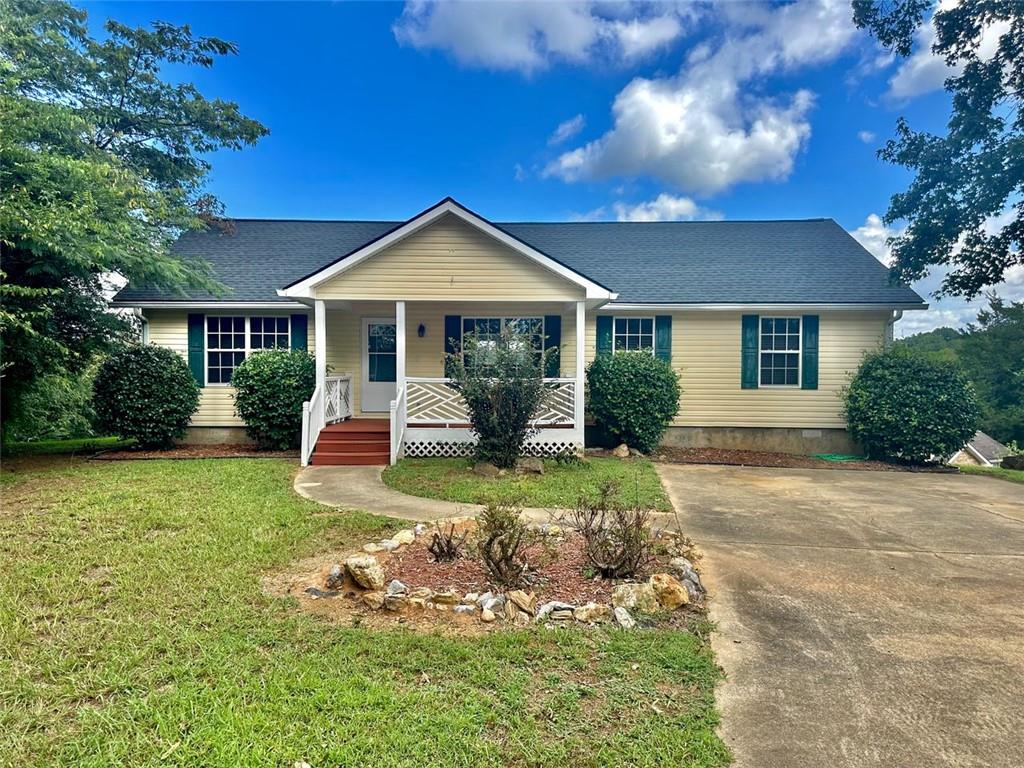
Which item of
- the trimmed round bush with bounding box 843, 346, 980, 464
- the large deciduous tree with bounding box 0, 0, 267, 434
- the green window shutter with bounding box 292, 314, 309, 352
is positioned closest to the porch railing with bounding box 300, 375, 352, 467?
the green window shutter with bounding box 292, 314, 309, 352

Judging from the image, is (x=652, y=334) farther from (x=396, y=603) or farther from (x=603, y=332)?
(x=396, y=603)

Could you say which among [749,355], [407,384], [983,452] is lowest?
[983,452]

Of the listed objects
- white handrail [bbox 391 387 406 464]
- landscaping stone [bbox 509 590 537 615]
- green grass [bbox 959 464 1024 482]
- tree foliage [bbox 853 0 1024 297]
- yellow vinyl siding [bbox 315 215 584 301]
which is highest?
tree foliage [bbox 853 0 1024 297]

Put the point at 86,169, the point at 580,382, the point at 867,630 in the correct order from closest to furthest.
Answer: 1. the point at 867,630
2. the point at 86,169
3. the point at 580,382

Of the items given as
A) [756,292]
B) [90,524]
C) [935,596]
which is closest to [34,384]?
[90,524]

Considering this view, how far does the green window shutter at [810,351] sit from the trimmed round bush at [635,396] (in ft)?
11.3

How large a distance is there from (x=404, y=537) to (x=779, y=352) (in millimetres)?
10312

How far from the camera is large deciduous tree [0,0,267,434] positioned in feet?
25.5

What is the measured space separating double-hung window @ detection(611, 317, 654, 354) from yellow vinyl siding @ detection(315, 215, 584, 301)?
2546 mm

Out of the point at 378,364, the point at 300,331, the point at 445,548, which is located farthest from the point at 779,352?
the point at 300,331

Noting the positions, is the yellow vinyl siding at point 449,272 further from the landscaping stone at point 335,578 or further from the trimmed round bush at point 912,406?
the landscaping stone at point 335,578

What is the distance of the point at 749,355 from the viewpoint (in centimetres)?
1216

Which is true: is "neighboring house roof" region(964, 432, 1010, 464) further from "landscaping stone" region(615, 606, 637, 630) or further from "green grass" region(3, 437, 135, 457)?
"green grass" region(3, 437, 135, 457)

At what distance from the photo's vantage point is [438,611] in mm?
3688
